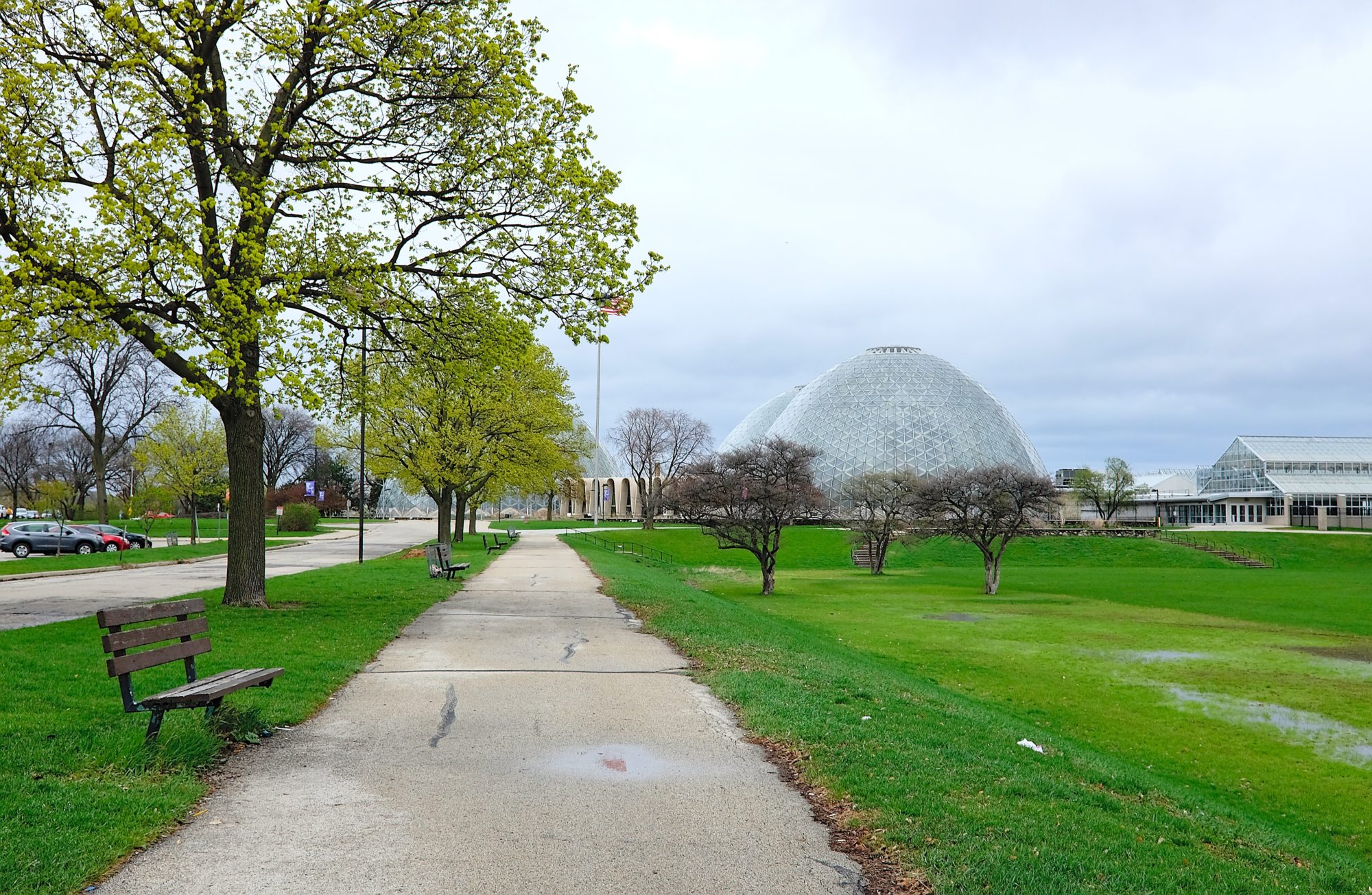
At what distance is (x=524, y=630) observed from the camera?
1423 centimetres

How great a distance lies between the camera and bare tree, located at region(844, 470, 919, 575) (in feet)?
153

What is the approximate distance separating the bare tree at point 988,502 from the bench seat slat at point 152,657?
108 feet

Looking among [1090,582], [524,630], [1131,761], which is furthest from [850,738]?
[1090,582]

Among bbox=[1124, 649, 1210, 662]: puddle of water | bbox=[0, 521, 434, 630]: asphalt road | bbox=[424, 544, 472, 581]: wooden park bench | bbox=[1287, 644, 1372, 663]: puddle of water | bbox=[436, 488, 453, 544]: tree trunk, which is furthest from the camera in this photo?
bbox=[436, 488, 453, 544]: tree trunk

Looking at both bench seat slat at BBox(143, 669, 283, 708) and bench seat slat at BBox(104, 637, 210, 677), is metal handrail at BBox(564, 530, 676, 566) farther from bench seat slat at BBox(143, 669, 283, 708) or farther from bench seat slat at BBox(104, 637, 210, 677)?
bench seat slat at BBox(104, 637, 210, 677)

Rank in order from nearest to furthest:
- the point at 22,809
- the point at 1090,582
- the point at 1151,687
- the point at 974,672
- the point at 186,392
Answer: the point at 22,809
the point at 186,392
the point at 1151,687
the point at 974,672
the point at 1090,582

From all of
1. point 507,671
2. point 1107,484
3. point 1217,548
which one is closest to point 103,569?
point 507,671

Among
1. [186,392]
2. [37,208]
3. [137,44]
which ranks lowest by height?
[186,392]

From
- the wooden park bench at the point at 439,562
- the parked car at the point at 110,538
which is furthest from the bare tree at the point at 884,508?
the parked car at the point at 110,538

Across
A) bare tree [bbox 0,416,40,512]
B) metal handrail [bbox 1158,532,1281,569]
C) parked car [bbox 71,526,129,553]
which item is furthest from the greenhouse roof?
bare tree [bbox 0,416,40,512]

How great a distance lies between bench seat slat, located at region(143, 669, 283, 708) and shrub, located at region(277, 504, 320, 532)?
6380 centimetres

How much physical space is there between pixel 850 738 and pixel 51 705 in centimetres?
668

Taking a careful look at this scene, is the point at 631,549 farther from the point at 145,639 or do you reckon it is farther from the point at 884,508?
the point at 145,639

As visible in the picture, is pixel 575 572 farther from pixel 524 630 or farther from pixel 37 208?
pixel 37 208
